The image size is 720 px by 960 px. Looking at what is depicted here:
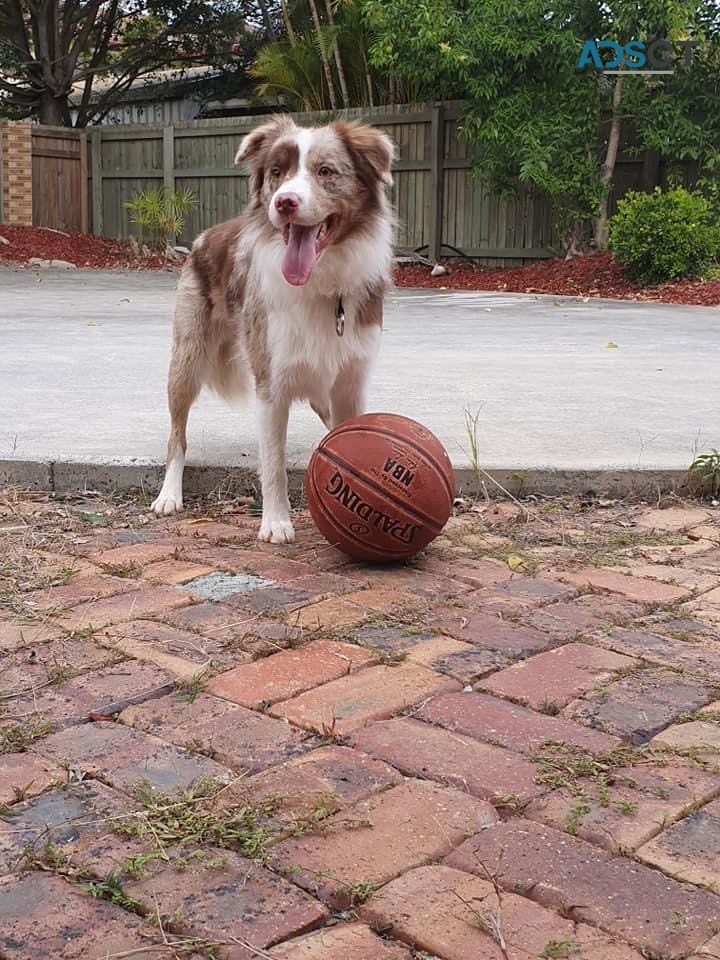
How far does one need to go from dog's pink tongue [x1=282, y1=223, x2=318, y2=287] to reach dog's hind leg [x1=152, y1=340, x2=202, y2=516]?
3.65ft

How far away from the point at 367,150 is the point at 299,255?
1.71ft

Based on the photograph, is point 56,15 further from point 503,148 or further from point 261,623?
point 261,623

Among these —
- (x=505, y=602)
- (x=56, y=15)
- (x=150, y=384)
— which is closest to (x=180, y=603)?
(x=505, y=602)

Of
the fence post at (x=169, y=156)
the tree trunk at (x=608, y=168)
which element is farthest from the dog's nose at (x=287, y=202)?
the fence post at (x=169, y=156)

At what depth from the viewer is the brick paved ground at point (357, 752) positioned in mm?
1927

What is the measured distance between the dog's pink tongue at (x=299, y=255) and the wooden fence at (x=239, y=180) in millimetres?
13820

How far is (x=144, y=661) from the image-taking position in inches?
120

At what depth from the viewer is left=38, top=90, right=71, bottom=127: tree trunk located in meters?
25.5

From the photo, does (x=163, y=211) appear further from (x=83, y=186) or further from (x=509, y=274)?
(x=509, y=274)

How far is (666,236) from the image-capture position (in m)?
14.6

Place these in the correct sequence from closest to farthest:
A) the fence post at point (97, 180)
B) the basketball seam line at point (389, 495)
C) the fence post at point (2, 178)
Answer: the basketball seam line at point (389, 495)
the fence post at point (2, 178)
the fence post at point (97, 180)

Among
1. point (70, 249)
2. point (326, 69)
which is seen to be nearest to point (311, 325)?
point (326, 69)

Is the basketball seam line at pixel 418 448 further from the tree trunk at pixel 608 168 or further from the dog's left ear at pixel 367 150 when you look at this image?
the tree trunk at pixel 608 168

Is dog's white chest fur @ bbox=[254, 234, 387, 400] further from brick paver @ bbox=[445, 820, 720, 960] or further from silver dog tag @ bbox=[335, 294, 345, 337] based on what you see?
brick paver @ bbox=[445, 820, 720, 960]
